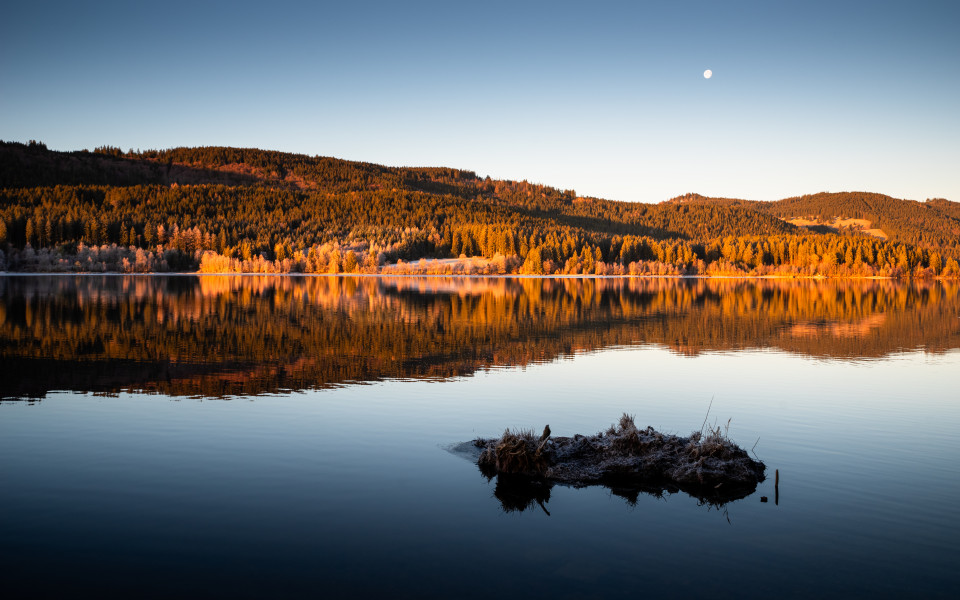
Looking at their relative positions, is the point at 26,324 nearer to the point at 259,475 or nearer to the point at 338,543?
the point at 259,475

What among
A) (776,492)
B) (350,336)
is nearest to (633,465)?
(776,492)

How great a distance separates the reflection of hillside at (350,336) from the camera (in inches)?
1224

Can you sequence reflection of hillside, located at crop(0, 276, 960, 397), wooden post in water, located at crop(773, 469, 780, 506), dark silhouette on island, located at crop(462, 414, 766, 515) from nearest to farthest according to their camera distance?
wooden post in water, located at crop(773, 469, 780, 506), dark silhouette on island, located at crop(462, 414, 766, 515), reflection of hillside, located at crop(0, 276, 960, 397)

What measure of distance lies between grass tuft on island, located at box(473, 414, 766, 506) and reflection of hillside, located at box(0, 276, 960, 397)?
13372 mm

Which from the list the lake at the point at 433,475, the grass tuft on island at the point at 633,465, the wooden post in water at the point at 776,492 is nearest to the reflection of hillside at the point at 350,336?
the lake at the point at 433,475

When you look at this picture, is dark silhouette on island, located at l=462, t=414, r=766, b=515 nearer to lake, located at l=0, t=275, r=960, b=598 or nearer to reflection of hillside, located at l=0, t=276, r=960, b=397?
lake, located at l=0, t=275, r=960, b=598

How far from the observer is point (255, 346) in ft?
132

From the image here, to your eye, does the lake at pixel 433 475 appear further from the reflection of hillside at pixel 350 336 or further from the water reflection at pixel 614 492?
the reflection of hillside at pixel 350 336

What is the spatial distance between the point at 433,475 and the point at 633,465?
4.90 meters

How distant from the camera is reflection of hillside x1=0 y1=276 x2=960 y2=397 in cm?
3108

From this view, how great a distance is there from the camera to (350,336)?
46.0m

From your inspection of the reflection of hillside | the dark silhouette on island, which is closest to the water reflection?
the dark silhouette on island

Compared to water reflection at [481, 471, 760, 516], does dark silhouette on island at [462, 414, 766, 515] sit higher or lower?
higher

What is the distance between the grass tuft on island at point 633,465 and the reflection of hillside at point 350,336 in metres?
13.4
